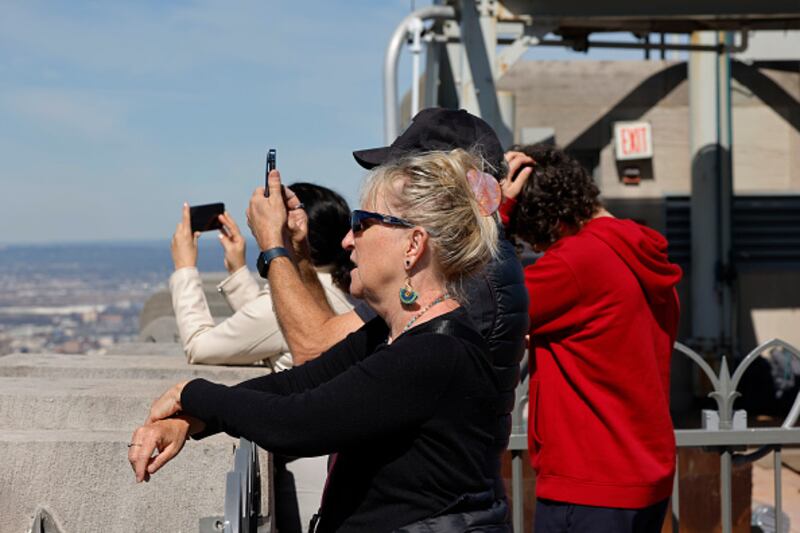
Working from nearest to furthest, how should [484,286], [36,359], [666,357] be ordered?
[484,286]
[666,357]
[36,359]

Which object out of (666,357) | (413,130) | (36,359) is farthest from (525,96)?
(413,130)

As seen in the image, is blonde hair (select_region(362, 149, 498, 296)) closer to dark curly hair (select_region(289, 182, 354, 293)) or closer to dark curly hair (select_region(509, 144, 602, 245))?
dark curly hair (select_region(509, 144, 602, 245))

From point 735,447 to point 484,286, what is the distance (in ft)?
6.88

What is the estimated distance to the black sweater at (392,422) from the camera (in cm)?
188

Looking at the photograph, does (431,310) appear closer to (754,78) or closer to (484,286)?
(484,286)

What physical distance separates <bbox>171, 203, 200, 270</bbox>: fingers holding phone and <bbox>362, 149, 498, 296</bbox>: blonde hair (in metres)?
1.74

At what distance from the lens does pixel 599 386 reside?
294cm

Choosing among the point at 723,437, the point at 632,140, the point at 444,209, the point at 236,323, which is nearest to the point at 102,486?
the point at 236,323

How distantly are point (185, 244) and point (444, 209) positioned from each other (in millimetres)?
1908

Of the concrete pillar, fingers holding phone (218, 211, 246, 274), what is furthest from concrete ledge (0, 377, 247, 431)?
the concrete pillar

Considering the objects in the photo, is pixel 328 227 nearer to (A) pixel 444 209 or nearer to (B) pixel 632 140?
(A) pixel 444 209

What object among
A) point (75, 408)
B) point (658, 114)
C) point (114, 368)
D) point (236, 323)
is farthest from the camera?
point (658, 114)

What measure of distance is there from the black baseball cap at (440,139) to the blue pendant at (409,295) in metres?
0.28

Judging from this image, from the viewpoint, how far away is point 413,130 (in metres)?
2.35
